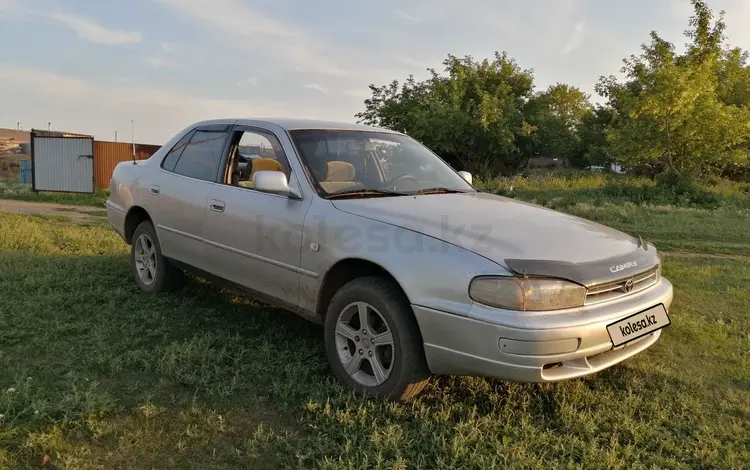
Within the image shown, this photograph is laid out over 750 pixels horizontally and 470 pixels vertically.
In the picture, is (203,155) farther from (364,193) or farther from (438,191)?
(438,191)

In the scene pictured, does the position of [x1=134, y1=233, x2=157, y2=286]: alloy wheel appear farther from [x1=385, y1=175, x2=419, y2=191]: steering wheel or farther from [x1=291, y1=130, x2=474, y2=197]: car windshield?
[x1=385, y1=175, x2=419, y2=191]: steering wheel

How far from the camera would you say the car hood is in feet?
8.73

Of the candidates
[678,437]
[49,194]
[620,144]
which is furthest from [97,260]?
[620,144]

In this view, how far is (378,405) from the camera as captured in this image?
281cm

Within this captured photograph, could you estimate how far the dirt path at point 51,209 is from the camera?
35.5 ft

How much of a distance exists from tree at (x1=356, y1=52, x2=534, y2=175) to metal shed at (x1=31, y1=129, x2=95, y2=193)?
13.9 metres

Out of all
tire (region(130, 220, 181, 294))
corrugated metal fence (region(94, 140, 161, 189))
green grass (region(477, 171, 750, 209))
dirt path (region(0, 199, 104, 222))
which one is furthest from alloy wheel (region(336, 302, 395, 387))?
corrugated metal fence (region(94, 140, 161, 189))

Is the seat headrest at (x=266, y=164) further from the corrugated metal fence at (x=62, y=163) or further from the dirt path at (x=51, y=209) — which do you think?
the corrugated metal fence at (x=62, y=163)

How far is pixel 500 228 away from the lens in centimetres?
292

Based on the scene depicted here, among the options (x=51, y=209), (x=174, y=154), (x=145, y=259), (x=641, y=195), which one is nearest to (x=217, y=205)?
(x=174, y=154)

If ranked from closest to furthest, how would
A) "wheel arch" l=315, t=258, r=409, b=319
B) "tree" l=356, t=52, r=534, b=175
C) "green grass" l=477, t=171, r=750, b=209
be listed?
1. "wheel arch" l=315, t=258, r=409, b=319
2. "green grass" l=477, t=171, r=750, b=209
3. "tree" l=356, t=52, r=534, b=175

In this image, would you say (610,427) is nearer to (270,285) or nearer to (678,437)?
(678,437)

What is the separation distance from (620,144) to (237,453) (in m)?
17.5

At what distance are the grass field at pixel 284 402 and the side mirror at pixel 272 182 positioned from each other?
3.56ft
